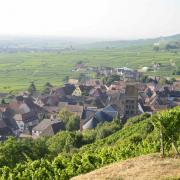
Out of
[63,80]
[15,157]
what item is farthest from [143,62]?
[15,157]

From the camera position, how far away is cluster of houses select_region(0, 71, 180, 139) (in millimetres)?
74688

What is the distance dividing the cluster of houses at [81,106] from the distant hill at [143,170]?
150 feet

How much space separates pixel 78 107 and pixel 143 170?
64.7 m

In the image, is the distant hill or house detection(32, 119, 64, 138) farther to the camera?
house detection(32, 119, 64, 138)

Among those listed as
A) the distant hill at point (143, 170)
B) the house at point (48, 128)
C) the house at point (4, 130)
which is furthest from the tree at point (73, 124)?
the distant hill at point (143, 170)

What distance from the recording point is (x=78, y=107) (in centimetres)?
8812

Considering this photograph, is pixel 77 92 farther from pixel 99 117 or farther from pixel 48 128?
pixel 48 128

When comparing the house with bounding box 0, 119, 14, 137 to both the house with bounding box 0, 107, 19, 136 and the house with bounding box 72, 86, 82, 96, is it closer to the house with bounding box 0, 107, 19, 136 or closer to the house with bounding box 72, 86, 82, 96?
the house with bounding box 0, 107, 19, 136

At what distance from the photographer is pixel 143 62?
19288cm

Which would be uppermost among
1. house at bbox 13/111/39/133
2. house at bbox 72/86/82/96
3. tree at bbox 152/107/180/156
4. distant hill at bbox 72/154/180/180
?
tree at bbox 152/107/180/156

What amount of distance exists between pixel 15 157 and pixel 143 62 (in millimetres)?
156185

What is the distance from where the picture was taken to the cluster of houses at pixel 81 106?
7469 centimetres

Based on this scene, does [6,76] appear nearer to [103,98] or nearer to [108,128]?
[103,98]

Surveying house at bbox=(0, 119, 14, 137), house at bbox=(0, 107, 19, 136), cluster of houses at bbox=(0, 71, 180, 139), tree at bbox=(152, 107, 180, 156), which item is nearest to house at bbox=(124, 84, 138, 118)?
cluster of houses at bbox=(0, 71, 180, 139)
